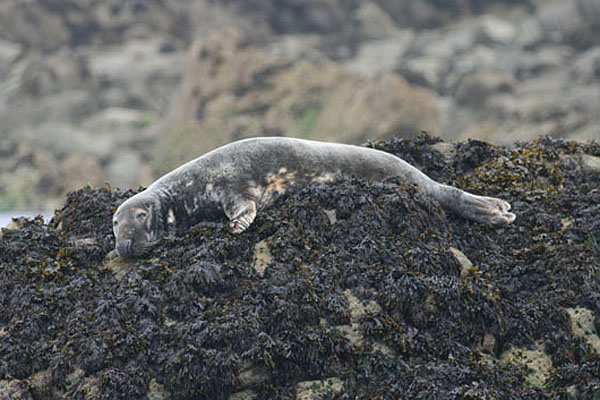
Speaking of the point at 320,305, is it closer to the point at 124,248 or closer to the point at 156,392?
the point at 156,392

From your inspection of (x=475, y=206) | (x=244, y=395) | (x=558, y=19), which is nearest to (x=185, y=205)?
(x=244, y=395)

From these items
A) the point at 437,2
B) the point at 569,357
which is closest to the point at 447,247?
the point at 569,357

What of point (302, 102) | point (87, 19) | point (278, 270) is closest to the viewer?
point (278, 270)

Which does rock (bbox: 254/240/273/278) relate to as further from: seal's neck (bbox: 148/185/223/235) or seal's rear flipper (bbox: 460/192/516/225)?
seal's rear flipper (bbox: 460/192/516/225)

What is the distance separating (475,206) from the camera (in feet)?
20.5

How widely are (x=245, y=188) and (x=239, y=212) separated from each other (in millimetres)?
324

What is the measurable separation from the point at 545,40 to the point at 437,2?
879 centimetres

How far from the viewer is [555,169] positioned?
7.16 m

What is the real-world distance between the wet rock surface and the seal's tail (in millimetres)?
112

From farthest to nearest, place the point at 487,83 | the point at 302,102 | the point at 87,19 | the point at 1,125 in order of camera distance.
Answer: the point at 87,19 < the point at 1,125 < the point at 487,83 < the point at 302,102

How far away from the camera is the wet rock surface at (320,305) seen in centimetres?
457

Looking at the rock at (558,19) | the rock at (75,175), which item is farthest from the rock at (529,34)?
the rock at (75,175)

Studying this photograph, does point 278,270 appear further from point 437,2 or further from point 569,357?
point 437,2

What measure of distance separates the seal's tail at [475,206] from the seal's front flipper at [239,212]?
181 cm
